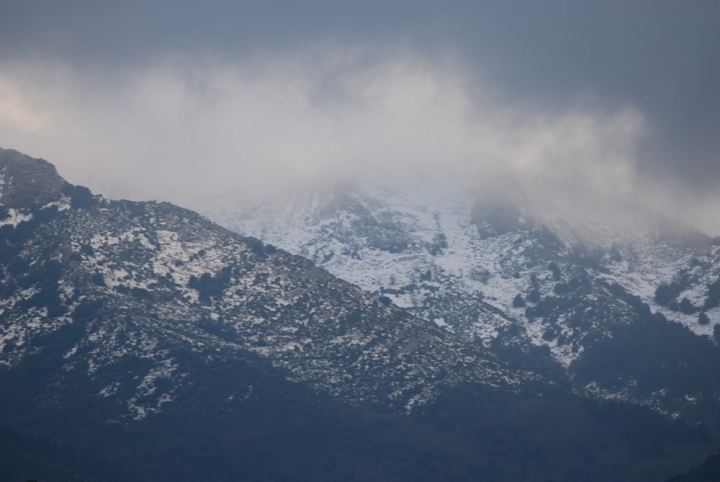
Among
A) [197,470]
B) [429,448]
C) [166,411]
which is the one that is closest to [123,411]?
[166,411]

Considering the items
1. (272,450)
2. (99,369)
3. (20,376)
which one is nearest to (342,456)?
(272,450)

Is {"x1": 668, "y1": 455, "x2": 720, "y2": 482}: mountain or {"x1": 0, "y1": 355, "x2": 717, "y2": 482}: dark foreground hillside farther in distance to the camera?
{"x1": 0, "y1": 355, "x2": 717, "y2": 482}: dark foreground hillside

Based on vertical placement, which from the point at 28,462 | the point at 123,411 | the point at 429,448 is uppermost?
the point at 429,448

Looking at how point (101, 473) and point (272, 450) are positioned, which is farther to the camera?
point (272, 450)

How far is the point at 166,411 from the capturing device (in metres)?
193

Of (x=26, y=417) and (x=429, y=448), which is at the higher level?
(x=429, y=448)

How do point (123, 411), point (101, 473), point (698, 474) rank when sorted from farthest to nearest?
point (123, 411) < point (101, 473) < point (698, 474)

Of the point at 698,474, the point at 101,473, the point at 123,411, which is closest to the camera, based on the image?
the point at 698,474

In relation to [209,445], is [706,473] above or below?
above

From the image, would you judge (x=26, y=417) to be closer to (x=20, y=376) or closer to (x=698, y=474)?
(x=20, y=376)

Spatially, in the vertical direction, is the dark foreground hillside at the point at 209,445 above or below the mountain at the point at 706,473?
below

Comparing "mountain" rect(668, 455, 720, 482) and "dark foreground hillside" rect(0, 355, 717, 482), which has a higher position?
"mountain" rect(668, 455, 720, 482)

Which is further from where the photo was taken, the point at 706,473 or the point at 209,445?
the point at 209,445

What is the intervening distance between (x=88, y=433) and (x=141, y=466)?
1388cm
